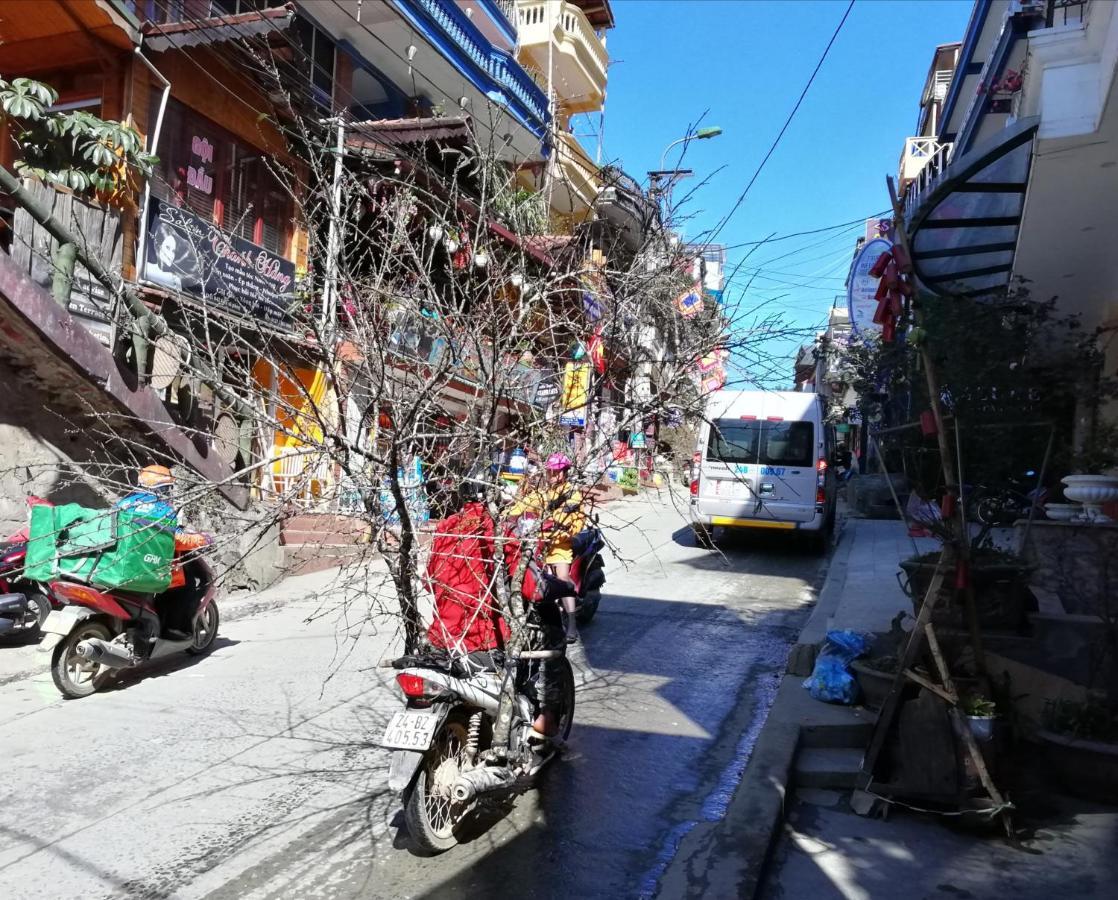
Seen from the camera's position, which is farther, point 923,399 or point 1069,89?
point 923,399

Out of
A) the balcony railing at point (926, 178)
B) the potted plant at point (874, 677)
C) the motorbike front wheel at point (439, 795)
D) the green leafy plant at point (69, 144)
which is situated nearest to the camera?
the motorbike front wheel at point (439, 795)

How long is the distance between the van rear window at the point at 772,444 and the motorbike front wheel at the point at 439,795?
A: 31.9 ft

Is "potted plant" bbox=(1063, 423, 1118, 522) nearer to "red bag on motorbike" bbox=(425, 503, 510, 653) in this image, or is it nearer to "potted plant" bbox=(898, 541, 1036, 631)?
"potted plant" bbox=(898, 541, 1036, 631)

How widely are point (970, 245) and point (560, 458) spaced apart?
616cm

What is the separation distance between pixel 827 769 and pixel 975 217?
206 inches

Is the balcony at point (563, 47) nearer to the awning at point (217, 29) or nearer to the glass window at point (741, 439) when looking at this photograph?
the glass window at point (741, 439)

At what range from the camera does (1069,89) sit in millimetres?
5199

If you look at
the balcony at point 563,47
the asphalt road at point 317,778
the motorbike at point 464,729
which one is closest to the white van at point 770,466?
the asphalt road at point 317,778

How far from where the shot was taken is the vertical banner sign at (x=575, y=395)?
4102mm

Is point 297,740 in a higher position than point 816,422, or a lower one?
lower

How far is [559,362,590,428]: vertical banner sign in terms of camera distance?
4102mm

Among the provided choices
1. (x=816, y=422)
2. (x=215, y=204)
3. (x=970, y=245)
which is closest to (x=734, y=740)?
(x=970, y=245)

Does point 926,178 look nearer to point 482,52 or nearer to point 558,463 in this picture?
point 558,463

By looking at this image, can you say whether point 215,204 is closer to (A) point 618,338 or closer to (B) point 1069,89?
(A) point 618,338
